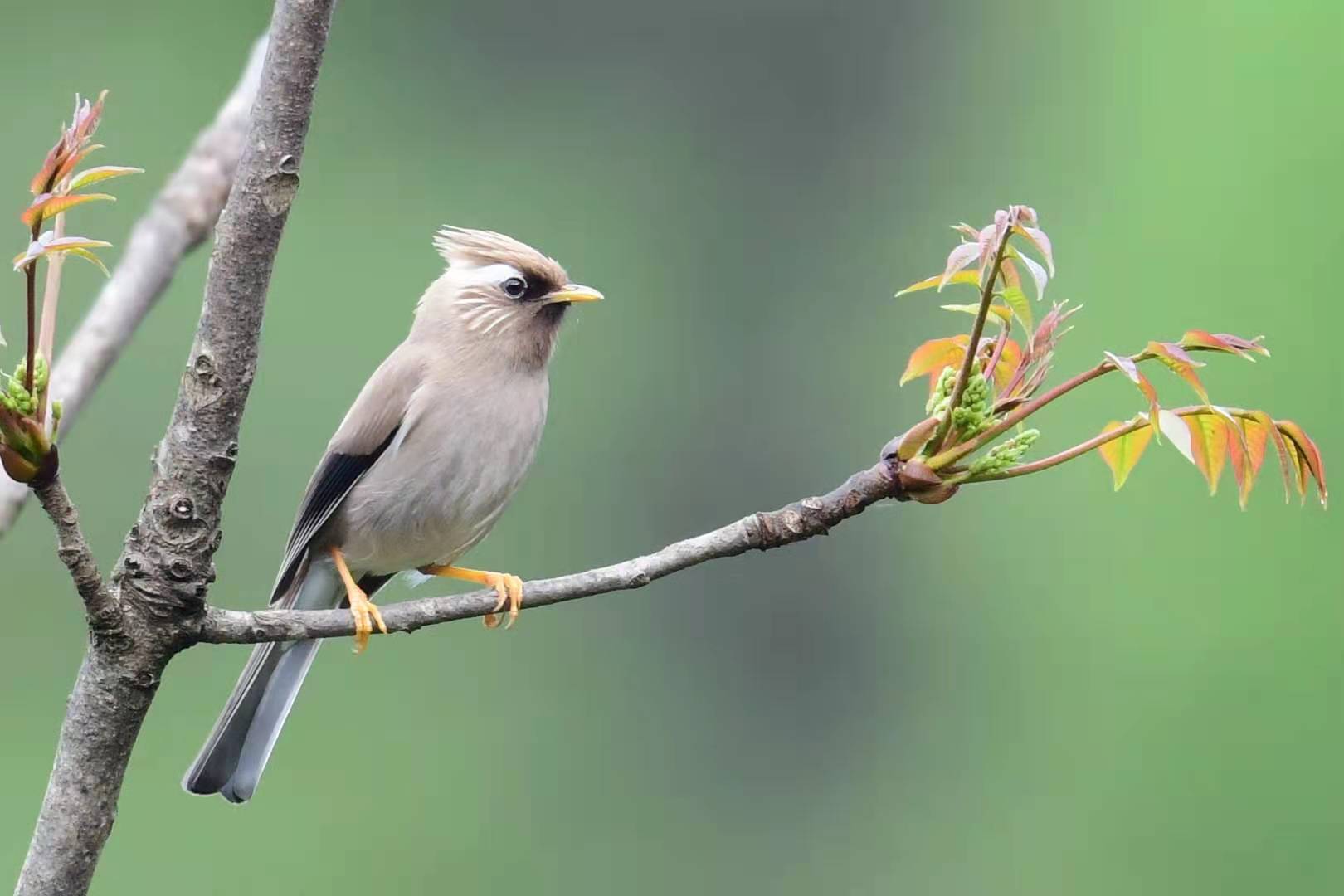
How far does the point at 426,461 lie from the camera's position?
3865mm

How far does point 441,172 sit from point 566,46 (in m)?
2.56

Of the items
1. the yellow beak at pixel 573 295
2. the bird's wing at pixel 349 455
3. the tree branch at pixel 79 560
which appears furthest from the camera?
the yellow beak at pixel 573 295

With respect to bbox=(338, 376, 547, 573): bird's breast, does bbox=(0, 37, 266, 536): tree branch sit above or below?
above

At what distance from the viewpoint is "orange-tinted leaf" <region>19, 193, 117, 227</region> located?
217 centimetres

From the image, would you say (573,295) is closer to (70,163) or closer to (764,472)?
(70,163)

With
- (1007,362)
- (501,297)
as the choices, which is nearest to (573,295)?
(501,297)

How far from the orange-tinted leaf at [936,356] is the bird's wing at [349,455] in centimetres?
149

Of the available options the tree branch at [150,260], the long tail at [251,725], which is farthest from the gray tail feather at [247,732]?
the tree branch at [150,260]

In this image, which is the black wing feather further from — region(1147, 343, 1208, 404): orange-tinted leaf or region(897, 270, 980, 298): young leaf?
region(1147, 343, 1208, 404): orange-tinted leaf

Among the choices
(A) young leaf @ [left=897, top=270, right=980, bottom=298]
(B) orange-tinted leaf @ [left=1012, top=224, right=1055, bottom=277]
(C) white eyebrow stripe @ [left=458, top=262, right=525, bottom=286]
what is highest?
(C) white eyebrow stripe @ [left=458, top=262, right=525, bottom=286]

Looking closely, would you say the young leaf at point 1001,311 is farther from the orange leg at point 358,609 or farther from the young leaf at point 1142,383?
the orange leg at point 358,609

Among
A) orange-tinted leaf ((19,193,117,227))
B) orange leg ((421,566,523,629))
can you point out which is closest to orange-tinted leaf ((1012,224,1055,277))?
orange leg ((421,566,523,629))

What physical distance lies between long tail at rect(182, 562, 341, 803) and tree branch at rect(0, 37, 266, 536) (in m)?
0.64

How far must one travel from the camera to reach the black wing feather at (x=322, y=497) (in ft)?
12.8
